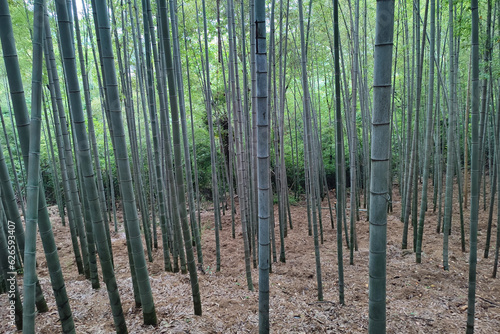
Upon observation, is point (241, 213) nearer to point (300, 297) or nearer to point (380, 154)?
point (300, 297)

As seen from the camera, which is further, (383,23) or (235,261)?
(235,261)

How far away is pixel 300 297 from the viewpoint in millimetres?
2889

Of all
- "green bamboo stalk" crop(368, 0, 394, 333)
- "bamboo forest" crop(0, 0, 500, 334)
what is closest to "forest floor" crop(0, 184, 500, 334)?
"bamboo forest" crop(0, 0, 500, 334)

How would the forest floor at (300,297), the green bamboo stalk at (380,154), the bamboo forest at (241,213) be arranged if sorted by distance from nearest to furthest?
the green bamboo stalk at (380,154)
the bamboo forest at (241,213)
the forest floor at (300,297)

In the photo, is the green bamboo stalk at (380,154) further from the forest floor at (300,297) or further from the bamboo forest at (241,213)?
the forest floor at (300,297)

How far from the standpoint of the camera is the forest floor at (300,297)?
233 cm

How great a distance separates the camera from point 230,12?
247 cm

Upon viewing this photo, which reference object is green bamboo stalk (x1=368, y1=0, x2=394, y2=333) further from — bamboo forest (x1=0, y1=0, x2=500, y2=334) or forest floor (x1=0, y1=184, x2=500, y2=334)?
forest floor (x1=0, y1=184, x2=500, y2=334)

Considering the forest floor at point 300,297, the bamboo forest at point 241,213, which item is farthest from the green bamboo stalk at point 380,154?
the forest floor at point 300,297

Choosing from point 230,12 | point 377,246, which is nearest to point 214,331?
point 377,246

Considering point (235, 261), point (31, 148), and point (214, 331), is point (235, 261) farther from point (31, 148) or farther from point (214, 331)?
point (31, 148)

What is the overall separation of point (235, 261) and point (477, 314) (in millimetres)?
2680

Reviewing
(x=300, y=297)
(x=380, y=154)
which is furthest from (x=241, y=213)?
(x=380, y=154)

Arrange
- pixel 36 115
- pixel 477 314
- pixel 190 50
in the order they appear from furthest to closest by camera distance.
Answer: pixel 190 50 < pixel 477 314 < pixel 36 115
